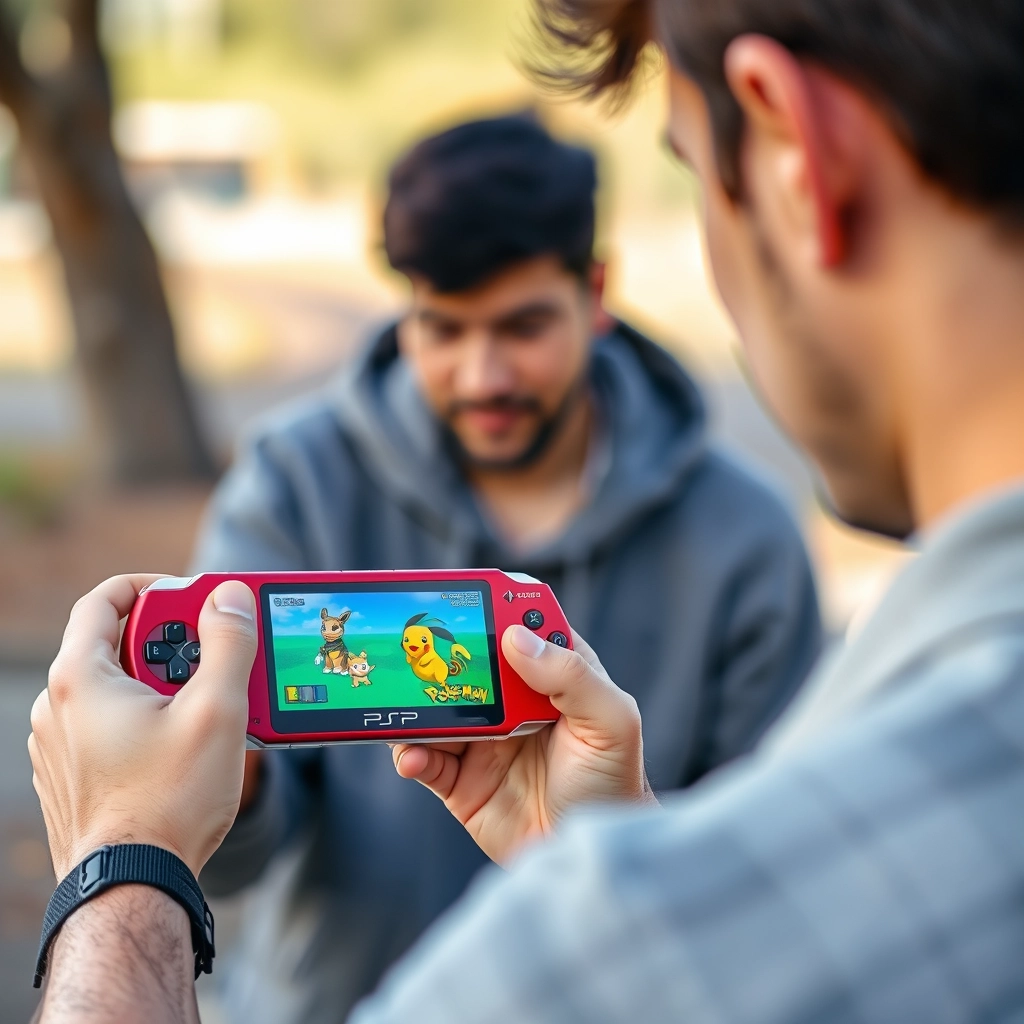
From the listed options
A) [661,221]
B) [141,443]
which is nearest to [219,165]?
[661,221]

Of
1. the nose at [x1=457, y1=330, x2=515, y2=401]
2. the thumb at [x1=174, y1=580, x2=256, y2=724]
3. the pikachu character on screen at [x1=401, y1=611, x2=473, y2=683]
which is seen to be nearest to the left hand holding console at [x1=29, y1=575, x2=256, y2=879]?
the thumb at [x1=174, y1=580, x2=256, y2=724]

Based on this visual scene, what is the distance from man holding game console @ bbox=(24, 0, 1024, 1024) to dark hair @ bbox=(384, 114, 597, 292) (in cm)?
160

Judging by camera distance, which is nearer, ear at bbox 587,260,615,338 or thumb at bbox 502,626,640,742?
thumb at bbox 502,626,640,742

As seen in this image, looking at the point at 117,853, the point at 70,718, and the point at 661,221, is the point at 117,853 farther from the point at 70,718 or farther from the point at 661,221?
the point at 661,221

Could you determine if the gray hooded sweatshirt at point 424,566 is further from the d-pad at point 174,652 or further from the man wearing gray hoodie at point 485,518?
the d-pad at point 174,652

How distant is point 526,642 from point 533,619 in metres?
0.10

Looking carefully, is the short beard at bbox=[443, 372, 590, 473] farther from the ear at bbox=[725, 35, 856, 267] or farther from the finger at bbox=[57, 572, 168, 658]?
the ear at bbox=[725, 35, 856, 267]

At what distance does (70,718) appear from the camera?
128 centimetres

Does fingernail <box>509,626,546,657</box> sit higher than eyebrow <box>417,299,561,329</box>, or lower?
higher

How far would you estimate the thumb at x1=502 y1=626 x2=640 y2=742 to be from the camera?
1504 millimetres

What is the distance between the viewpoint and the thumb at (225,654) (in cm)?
129

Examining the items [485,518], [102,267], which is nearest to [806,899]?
[485,518]

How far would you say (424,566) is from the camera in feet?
8.92

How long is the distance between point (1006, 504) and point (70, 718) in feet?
2.86
